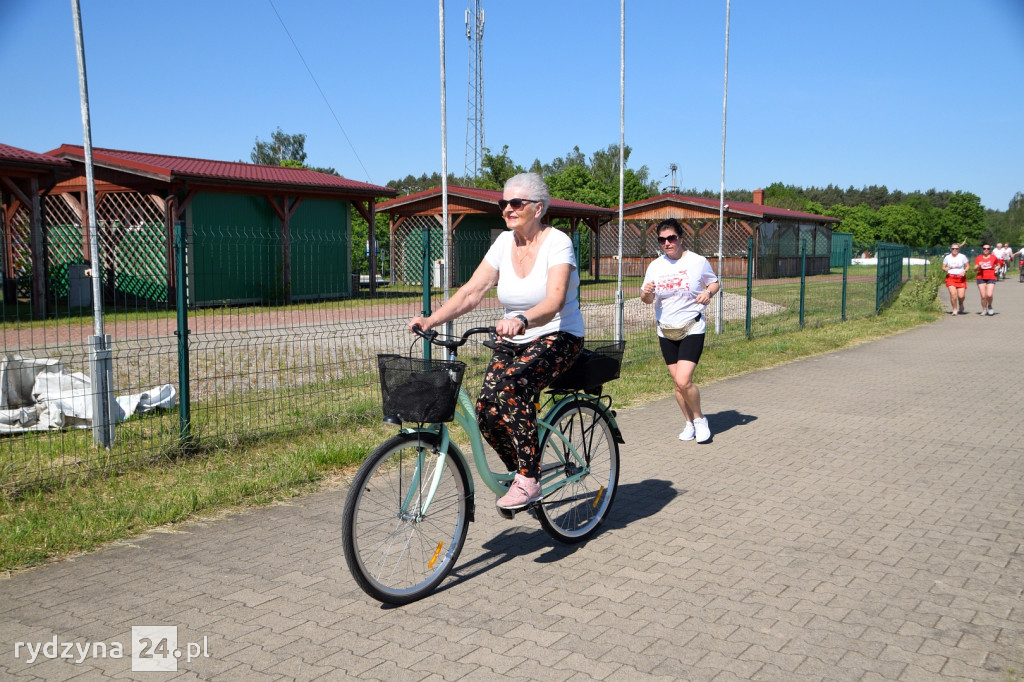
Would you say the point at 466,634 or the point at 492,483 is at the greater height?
the point at 492,483

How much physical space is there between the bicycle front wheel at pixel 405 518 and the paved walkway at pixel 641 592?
14cm

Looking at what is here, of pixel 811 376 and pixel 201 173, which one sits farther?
pixel 201 173

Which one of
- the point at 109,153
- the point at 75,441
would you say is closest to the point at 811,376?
the point at 75,441

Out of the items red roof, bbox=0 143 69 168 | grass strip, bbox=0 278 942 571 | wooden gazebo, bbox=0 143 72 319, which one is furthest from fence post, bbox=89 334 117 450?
red roof, bbox=0 143 69 168

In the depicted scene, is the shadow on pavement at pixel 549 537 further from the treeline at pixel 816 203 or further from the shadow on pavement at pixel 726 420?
the treeline at pixel 816 203

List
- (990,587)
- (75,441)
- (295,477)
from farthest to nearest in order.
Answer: (75,441) → (295,477) → (990,587)

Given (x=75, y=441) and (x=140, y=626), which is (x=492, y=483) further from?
(x=75, y=441)

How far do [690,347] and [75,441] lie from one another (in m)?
4.82

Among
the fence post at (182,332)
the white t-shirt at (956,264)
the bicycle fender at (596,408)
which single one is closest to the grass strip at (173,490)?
the fence post at (182,332)

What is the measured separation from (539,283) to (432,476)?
1072mm

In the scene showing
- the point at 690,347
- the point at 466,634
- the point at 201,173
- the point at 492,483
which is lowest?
the point at 466,634

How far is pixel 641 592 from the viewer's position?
13.4 feet

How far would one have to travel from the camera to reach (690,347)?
718cm

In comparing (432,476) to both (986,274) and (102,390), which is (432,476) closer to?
(102,390)
